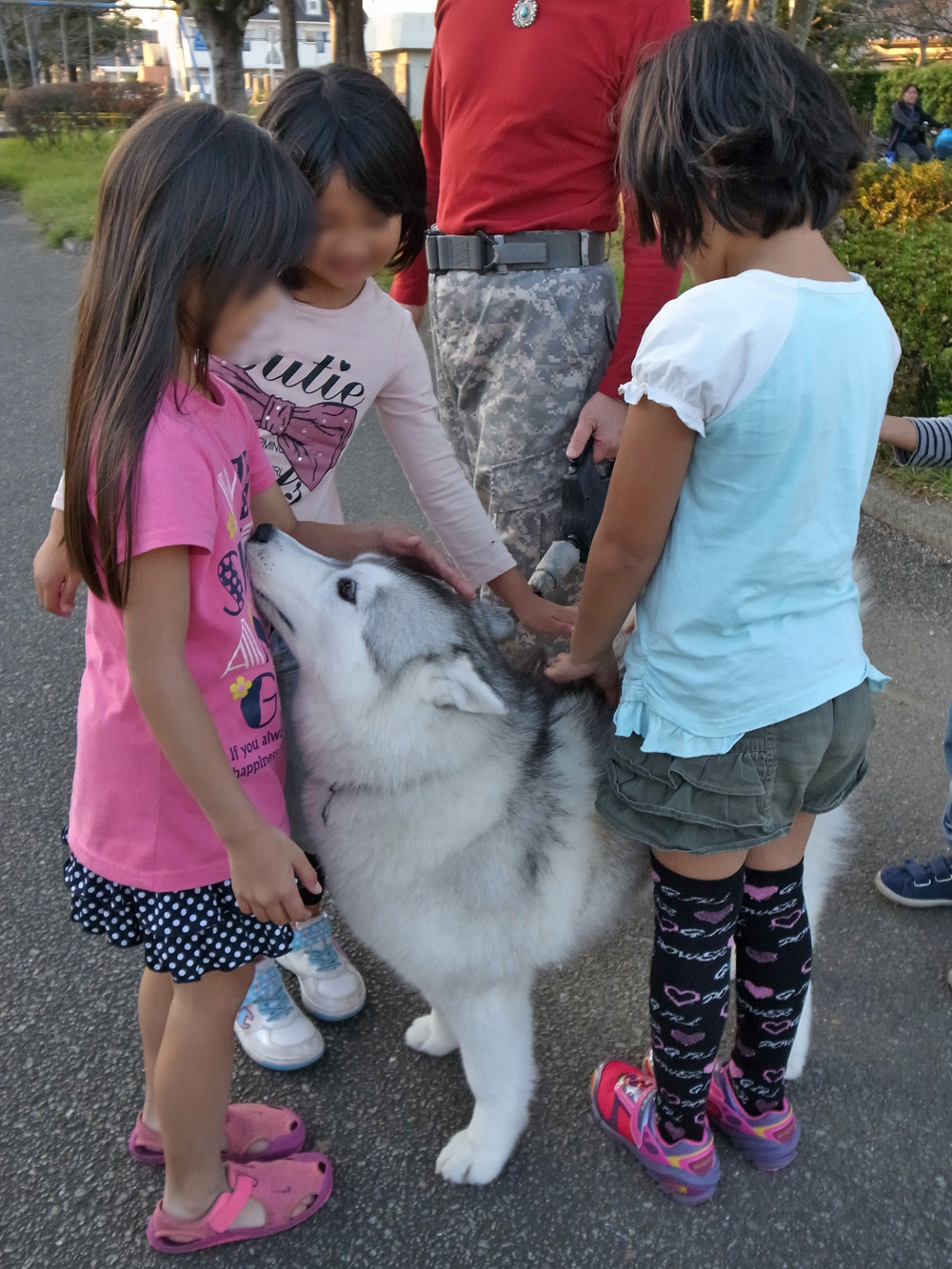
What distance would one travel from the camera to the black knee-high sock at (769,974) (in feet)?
6.08

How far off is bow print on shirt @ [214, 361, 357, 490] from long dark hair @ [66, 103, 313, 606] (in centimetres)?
54

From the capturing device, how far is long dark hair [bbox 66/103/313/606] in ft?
4.49

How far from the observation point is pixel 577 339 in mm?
2494

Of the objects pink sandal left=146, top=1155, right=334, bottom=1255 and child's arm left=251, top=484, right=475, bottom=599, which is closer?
pink sandal left=146, top=1155, right=334, bottom=1255

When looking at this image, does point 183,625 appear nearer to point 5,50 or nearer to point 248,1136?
point 248,1136

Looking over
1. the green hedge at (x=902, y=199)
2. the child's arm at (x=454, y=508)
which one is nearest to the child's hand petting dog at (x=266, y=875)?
the child's arm at (x=454, y=508)

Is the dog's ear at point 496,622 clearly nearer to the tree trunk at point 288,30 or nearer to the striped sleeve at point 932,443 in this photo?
the striped sleeve at point 932,443

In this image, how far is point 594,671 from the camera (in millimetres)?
1984

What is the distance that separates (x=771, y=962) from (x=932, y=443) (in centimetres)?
117

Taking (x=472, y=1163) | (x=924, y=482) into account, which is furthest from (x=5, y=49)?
(x=472, y=1163)

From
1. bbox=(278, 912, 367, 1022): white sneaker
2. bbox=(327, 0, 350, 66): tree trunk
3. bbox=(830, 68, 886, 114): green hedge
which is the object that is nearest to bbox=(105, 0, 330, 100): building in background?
bbox=(327, 0, 350, 66): tree trunk

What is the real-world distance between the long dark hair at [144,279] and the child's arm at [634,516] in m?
0.64

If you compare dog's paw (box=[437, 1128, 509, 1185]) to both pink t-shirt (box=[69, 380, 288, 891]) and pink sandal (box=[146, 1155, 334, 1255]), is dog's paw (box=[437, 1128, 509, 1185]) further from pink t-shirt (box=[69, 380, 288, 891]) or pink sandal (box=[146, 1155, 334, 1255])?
pink t-shirt (box=[69, 380, 288, 891])

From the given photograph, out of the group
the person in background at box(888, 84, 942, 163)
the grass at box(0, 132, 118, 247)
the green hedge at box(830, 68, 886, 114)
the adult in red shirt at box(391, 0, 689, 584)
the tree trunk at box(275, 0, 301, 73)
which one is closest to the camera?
the adult in red shirt at box(391, 0, 689, 584)
